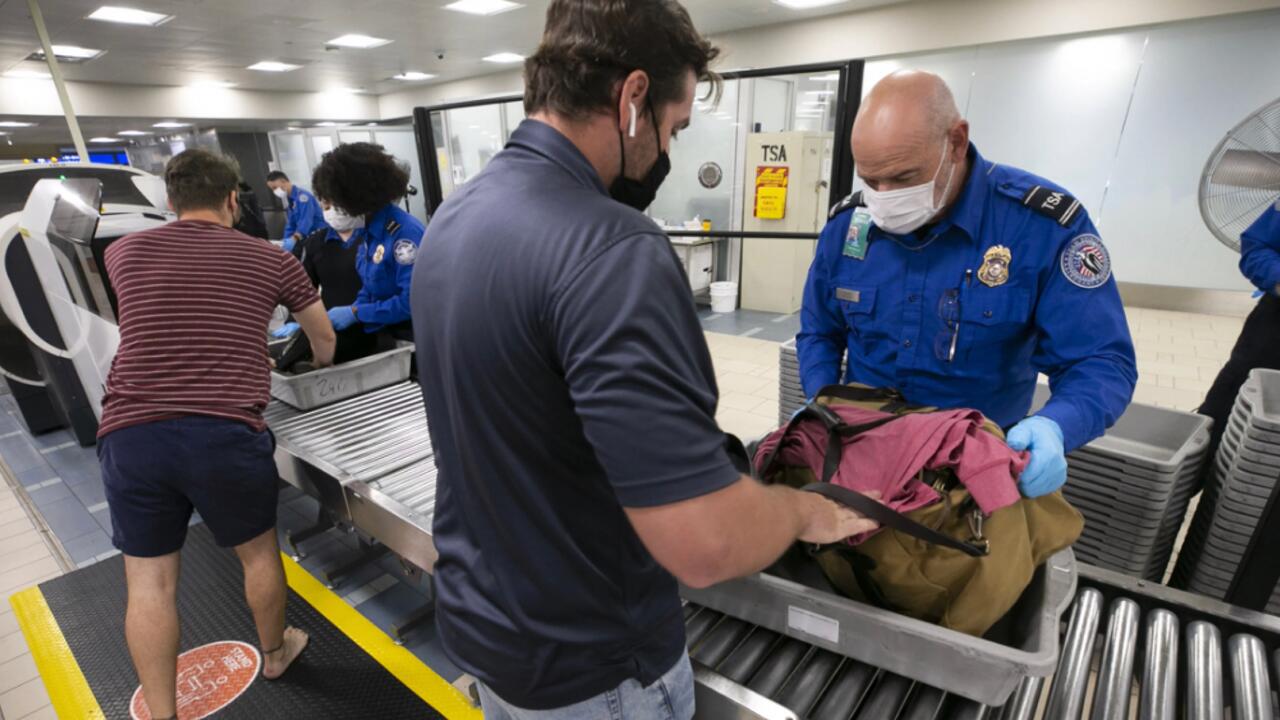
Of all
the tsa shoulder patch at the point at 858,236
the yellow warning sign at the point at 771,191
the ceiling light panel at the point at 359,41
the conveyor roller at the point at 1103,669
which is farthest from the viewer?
the ceiling light panel at the point at 359,41

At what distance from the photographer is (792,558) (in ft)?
4.07

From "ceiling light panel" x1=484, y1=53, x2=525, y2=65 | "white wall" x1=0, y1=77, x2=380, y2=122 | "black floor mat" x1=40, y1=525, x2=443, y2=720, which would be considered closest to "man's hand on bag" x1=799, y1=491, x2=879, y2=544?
"black floor mat" x1=40, y1=525, x2=443, y2=720

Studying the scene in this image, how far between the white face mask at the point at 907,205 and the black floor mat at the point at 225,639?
7.00 feet

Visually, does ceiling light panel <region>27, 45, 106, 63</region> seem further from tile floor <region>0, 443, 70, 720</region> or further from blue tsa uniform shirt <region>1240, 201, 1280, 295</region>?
blue tsa uniform shirt <region>1240, 201, 1280, 295</region>

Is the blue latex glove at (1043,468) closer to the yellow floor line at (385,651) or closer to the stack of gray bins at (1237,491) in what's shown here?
the stack of gray bins at (1237,491)

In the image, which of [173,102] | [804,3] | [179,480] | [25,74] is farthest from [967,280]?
[173,102]

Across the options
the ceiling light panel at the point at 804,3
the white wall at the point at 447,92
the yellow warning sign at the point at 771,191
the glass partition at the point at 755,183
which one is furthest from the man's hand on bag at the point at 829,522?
the white wall at the point at 447,92

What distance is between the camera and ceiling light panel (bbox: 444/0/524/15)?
7.48m

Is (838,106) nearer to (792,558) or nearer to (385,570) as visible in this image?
(792,558)

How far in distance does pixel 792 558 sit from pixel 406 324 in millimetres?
2229

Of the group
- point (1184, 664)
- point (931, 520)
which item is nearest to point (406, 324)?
point (931, 520)

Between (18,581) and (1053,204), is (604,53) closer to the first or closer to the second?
(1053,204)

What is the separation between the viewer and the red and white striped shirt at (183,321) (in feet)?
5.61

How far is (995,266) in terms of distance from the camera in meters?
1.40
